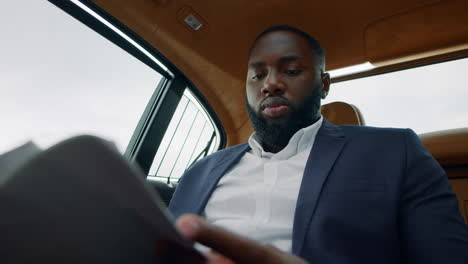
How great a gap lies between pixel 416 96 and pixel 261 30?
42.6 inches

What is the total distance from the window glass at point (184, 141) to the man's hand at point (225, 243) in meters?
1.95

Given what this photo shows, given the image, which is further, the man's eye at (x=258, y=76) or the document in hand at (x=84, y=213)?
the man's eye at (x=258, y=76)

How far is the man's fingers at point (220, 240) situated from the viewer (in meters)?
0.36

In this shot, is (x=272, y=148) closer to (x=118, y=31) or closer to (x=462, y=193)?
(x=462, y=193)

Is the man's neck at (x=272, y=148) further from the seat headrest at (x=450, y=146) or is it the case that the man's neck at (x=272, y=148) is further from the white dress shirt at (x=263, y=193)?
the seat headrest at (x=450, y=146)

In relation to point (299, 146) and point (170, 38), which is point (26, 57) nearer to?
point (170, 38)

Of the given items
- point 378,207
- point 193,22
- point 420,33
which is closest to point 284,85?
point 378,207

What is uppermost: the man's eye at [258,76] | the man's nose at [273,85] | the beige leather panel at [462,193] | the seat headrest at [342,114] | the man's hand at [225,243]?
the man's eye at [258,76]

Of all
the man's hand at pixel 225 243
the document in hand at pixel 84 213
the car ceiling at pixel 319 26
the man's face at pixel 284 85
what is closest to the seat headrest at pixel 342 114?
the man's face at pixel 284 85

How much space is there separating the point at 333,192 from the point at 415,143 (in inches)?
13.9

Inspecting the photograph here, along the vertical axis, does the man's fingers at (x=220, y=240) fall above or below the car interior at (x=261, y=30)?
below

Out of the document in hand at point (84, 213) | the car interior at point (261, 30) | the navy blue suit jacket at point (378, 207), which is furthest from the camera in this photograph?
the car interior at point (261, 30)

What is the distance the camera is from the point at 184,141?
2.73 m

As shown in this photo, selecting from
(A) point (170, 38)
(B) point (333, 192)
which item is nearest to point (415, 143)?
(B) point (333, 192)
